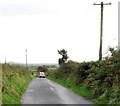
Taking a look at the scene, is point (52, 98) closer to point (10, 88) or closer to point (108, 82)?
point (10, 88)

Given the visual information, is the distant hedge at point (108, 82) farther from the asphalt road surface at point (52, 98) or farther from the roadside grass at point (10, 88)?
the roadside grass at point (10, 88)

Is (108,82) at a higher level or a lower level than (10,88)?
higher

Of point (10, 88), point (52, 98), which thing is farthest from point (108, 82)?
point (10, 88)

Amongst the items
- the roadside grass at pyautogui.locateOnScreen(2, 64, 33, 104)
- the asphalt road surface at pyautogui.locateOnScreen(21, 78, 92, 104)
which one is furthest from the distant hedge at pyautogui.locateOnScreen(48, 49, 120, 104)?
the roadside grass at pyautogui.locateOnScreen(2, 64, 33, 104)

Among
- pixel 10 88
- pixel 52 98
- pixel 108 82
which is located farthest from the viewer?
pixel 108 82

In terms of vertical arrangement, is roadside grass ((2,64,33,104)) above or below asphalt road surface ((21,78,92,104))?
above

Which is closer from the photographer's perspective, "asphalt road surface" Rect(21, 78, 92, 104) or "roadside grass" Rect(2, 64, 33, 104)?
"roadside grass" Rect(2, 64, 33, 104)

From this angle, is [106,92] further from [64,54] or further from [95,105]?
[64,54]

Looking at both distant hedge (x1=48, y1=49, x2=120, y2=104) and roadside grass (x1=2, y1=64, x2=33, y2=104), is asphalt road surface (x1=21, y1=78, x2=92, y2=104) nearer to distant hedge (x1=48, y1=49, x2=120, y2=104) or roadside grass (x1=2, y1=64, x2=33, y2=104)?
roadside grass (x1=2, y1=64, x2=33, y2=104)

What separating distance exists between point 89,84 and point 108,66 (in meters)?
5.08

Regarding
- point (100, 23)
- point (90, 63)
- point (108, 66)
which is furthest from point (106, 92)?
point (100, 23)

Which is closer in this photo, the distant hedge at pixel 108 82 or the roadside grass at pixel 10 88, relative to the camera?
the roadside grass at pixel 10 88

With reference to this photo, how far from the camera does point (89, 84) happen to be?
31016mm

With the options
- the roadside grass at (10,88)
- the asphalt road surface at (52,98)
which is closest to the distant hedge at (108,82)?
the asphalt road surface at (52,98)
